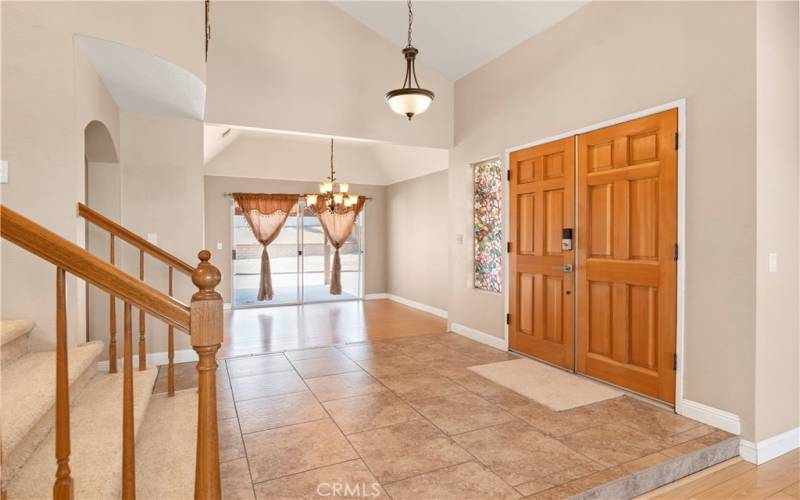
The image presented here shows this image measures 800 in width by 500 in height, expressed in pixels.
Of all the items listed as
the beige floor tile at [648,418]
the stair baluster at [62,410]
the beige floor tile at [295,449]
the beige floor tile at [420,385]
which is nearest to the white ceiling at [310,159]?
the beige floor tile at [420,385]

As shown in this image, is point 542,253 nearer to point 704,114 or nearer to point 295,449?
point 704,114

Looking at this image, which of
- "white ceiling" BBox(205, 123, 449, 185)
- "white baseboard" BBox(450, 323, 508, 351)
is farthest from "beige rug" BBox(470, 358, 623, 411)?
"white ceiling" BBox(205, 123, 449, 185)

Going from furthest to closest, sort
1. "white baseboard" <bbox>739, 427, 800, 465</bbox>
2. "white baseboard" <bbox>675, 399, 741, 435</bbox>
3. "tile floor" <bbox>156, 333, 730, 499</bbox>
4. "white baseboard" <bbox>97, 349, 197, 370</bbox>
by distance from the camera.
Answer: "white baseboard" <bbox>97, 349, 197, 370</bbox> → "white baseboard" <bbox>675, 399, 741, 435</bbox> → "white baseboard" <bbox>739, 427, 800, 465</bbox> → "tile floor" <bbox>156, 333, 730, 499</bbox>

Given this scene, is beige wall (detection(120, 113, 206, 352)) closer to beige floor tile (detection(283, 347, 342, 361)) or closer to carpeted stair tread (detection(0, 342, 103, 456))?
beige floor tile (detection(283, 347, 342, 361))

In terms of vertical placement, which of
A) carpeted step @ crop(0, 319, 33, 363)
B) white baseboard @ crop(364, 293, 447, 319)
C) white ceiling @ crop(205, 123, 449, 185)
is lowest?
white baseboard @ crop(364, 293, 447, 319)

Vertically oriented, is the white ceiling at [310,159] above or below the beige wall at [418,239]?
above

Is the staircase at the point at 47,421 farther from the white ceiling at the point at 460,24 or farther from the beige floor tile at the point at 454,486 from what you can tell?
the white ceiling at the point at 460,24

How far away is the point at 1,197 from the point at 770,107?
15.0ft

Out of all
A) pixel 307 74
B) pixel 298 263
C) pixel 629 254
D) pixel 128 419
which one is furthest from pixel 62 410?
pixel 298 263

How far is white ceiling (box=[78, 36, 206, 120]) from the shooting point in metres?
2.88

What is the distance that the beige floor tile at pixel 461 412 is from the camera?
290 cm

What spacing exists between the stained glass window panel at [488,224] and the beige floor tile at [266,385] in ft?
8.41

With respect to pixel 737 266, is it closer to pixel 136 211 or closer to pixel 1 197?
pixel 1 197

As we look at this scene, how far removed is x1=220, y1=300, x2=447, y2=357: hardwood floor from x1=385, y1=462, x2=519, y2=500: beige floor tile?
3.12m
